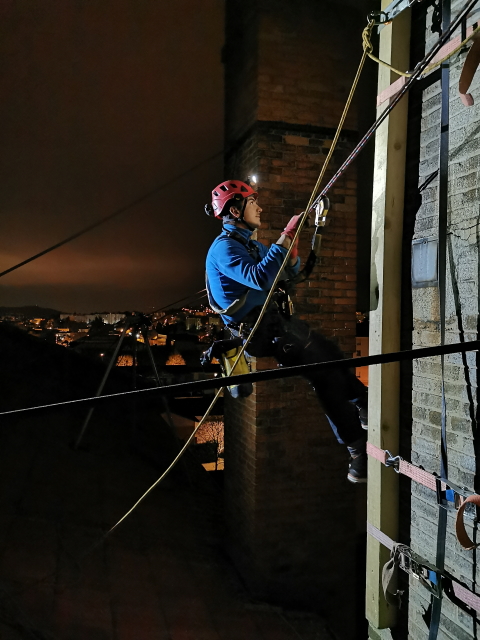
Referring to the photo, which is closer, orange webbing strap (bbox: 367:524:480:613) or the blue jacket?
orange webbing strap (bbox: 367:524:480:613)

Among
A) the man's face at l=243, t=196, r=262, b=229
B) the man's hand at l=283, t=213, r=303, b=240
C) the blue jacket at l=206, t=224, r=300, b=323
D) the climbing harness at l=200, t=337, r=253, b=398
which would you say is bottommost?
the climbing harness at l=200, t=337, r=253, b=398

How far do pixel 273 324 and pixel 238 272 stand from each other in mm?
444

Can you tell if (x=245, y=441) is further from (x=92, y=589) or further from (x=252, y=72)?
(x=252, y=72)

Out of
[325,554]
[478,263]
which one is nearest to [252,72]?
[478,263]

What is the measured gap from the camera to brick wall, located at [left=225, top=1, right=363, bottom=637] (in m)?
4.38

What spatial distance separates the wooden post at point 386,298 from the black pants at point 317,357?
0.19 meters

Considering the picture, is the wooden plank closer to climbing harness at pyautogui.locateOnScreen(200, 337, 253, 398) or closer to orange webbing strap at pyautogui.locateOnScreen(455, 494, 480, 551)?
climbing harness at pyautogui.locateOnScreen(200, 337, 253, 398)

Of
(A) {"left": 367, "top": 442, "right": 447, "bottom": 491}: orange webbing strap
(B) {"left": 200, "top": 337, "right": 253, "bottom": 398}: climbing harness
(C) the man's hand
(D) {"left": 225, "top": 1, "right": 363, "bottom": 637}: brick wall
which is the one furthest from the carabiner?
(D) {"left": 225, "top": 1, "right": 363, "bottom": 637}: brick wall

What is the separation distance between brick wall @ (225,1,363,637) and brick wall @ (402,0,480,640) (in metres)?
2.21

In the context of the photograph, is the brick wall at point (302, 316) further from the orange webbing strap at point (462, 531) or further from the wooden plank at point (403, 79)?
the orange webbing strap at point (462, 531)

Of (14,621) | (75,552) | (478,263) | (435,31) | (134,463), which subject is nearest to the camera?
(478,263)

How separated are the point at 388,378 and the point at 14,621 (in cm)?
356

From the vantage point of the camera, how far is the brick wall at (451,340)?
1.95 metres

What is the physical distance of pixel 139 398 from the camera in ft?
4.27
